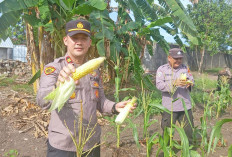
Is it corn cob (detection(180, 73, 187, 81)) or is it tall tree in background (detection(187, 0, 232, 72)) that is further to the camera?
tall tree in background (detection(187, 0, 232, 72))

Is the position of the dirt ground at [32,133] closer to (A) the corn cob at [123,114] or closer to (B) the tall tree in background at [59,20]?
(B) the tall tree in background at [59,20]

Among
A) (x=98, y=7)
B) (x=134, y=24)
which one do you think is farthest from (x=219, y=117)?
(x=98, y=7)

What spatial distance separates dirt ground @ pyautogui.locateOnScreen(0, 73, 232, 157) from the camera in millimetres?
3611

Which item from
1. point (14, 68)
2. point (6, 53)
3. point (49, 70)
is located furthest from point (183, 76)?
point (6, 53)

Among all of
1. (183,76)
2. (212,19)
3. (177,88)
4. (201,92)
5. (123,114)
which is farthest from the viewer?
(212,19)

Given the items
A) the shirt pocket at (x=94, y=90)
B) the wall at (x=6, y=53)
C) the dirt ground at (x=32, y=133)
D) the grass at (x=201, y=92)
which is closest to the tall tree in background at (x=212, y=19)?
the grass at (x=201, y=92)

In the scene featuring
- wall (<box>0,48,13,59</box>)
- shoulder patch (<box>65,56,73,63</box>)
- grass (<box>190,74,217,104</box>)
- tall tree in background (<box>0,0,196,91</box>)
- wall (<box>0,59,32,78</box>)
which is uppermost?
wall (<box>0,48,13,59</box>)

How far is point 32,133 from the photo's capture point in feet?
14.2

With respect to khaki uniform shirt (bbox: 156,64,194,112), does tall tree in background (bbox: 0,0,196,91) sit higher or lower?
higher

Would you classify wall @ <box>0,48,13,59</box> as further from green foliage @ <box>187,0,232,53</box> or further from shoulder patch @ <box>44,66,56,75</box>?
shoulder patch @ <box>44,66,56,75</box>

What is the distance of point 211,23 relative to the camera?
57.0ft

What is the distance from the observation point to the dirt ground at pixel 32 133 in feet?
11.8

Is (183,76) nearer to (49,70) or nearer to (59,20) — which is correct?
(49,70)

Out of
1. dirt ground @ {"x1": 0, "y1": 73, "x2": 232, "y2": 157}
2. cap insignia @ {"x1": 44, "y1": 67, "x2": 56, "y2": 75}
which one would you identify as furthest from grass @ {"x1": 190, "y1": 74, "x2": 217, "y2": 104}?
cap insignia @ {"x1": 44, "y1": 67, "x2": 56, "y2": 75}
